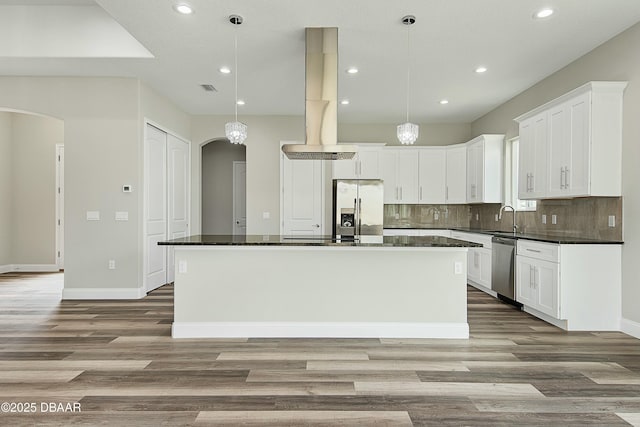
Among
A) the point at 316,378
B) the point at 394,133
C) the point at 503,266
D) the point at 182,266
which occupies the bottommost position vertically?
the point at 316,378

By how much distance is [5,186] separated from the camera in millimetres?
6988

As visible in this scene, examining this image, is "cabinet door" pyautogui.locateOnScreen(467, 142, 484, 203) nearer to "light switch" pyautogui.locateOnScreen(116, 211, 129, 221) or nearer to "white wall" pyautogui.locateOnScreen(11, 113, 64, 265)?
"light switch" pyautogui.locateOnScreen(116, 211, 129, 221)

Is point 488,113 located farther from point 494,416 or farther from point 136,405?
point 136,405

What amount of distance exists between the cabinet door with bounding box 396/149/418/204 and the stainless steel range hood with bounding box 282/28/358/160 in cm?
344

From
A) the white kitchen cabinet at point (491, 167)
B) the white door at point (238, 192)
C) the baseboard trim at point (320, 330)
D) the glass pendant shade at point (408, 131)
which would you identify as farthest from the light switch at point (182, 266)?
the white door at point (238, 192)

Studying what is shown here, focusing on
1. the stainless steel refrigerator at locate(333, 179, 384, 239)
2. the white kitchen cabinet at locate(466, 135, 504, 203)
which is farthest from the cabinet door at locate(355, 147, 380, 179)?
the white kitchen cabinet at locate(466, 135, 504, 203)

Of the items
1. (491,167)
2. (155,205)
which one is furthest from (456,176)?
(155,205)

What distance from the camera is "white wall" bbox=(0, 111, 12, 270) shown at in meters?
6.91

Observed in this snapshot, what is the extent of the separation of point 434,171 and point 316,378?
5.40 metres

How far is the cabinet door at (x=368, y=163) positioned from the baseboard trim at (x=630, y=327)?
14.0 feet

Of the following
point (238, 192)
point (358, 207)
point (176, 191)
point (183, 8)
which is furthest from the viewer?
point (238, 192)

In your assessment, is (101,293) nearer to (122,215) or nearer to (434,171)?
(122,215)

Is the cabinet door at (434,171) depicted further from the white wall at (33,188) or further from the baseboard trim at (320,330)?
the white wall at (33,188)

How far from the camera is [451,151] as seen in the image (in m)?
7.06
